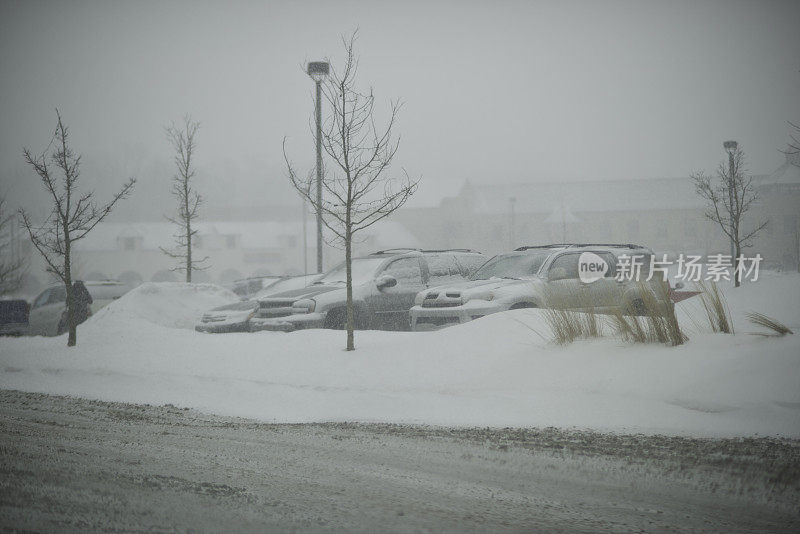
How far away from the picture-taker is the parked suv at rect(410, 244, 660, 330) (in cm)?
1184

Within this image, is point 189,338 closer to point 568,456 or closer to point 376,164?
point 376,164

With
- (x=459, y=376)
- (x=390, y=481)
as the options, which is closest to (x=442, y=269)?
(x=459, y=376)

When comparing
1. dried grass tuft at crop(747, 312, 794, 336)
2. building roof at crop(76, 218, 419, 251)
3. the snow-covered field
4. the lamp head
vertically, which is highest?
the lamp head

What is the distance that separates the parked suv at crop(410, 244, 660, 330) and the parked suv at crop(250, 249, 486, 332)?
55.0 inches

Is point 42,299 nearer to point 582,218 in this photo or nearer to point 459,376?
point 459,376

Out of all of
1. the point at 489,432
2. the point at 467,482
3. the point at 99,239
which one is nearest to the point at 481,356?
the point at 489,432

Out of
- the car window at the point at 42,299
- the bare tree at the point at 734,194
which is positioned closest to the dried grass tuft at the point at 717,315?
the bare tree at the point at 734,194

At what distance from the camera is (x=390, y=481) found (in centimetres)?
448

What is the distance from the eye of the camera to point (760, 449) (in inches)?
206

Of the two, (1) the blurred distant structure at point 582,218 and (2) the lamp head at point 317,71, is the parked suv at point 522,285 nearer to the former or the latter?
(2) the lamp head at point 317,71

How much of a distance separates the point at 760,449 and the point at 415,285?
9.58 meters

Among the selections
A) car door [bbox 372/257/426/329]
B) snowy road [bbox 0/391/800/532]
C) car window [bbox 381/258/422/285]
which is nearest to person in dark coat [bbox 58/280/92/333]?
car door [bbox 372/257/426/329]

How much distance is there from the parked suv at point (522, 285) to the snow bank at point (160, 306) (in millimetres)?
7195

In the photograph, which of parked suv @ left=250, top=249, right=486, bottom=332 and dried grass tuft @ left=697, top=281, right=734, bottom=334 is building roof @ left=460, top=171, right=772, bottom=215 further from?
dried grass tuft @ left=697, top=281, right=734, bottom=334
